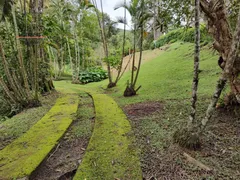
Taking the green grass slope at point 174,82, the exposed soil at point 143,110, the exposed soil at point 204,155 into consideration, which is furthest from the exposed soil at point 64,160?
the green grass slope at point 174,82

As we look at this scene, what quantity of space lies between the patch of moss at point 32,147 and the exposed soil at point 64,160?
0.09m

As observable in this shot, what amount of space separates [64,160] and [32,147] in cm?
52

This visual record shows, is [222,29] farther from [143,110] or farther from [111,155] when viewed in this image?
[111,155]

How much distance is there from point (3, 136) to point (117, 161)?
2.07 meters

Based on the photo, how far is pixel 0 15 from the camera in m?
3.49

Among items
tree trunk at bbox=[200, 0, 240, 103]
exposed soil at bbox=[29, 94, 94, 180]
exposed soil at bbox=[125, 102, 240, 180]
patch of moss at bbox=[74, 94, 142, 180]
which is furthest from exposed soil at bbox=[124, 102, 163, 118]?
tree trunk at bbox=[200, 0, 240, 103]

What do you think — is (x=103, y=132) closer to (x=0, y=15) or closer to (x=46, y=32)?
(x=0, y=15)

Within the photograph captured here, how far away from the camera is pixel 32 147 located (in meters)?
2.24

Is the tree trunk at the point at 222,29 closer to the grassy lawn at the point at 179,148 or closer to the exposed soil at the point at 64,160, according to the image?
the grassy lawn at the point at 179,148

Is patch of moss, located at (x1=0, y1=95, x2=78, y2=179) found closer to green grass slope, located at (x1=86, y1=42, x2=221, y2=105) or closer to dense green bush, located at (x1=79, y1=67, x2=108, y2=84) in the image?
green grass slope, located at (x1=86, y1=42, x2=221, y2=105)

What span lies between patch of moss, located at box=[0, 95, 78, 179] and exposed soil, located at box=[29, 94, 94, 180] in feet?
0.28

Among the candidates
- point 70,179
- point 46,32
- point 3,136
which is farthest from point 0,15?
point 70,179

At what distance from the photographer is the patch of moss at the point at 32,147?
178 centimetres

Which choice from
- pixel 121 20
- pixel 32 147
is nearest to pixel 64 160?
pixel 32 147
